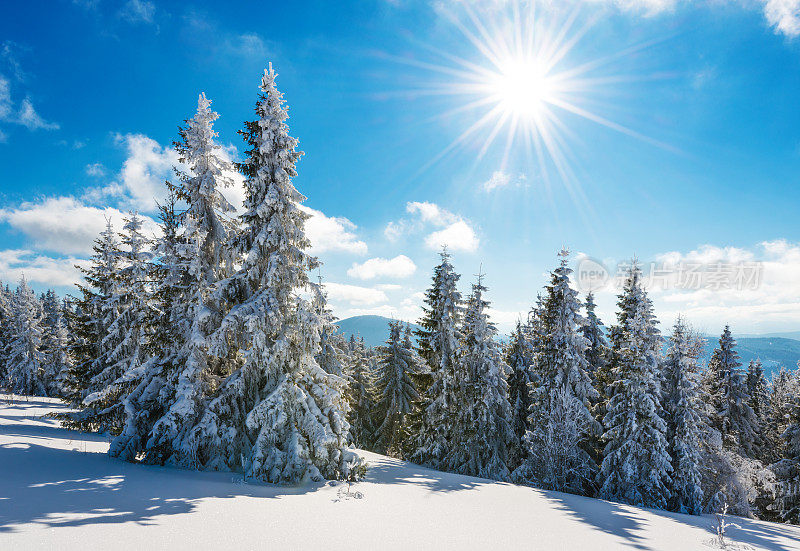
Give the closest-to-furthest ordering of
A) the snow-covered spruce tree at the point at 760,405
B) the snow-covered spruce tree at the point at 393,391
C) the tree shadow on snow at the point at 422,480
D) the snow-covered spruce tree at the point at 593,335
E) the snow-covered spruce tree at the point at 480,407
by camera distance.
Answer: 1. the tree shadow on snow at the point at 422,480
2. the snow-covered spruce tree at the point at 480,407
3. the snow-covered spruce tree at the point at 593,335
4. the snow-covered spruce tree at the point at 760,405
5. the snow-covered spruce tree at the point at 393,391

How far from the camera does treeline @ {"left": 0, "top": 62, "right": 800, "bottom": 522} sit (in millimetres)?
12008

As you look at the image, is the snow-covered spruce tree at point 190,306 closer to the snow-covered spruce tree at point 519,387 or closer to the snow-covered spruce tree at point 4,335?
the snow-covered spruce tree at point 519,387

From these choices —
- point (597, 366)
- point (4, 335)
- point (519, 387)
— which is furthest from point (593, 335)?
point (4, 335)

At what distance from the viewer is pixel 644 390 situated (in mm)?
19531

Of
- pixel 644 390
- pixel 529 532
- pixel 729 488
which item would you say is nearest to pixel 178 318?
pixel 529 532

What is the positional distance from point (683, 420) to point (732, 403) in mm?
13972

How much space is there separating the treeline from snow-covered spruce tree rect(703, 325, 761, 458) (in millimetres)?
157

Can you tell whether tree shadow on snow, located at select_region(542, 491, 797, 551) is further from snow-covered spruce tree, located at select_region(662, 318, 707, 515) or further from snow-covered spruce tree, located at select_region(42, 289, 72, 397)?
snow-covered spruce tree, located at select_region(42, 289, 72, 397)

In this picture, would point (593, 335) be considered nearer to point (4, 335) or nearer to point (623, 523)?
point (623, 523)

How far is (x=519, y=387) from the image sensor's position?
2641cm

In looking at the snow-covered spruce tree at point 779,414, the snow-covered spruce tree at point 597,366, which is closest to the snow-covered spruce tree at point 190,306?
the snow-covered spruce tree at point 597,366

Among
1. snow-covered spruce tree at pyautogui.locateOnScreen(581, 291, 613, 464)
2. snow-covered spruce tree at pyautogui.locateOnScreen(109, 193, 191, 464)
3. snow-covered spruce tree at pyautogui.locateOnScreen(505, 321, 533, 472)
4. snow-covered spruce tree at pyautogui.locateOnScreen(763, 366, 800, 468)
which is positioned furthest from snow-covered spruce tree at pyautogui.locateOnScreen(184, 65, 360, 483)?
snow-covered spruce tree at pyautogui.locateOnScreen(763, 366, 800, 468)

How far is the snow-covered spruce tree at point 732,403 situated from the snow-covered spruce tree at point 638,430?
13.3 metres

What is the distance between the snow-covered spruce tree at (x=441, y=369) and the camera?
22906 mm
